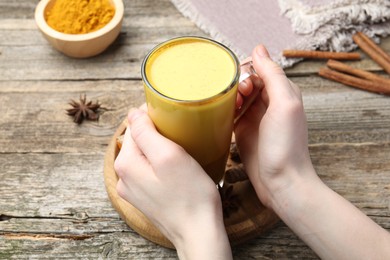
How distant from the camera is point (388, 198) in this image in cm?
126

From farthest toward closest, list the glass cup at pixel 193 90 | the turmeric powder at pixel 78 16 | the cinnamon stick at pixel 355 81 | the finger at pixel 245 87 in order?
1. the turmeric powder at pixel 78 16
2. the cinnamon stick at pixel 355 81
3. the finger at pixel 245 87
4. the glass cup at pixel 193 90

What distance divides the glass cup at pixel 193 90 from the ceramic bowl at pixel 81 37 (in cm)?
55

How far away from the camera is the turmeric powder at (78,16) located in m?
1.59

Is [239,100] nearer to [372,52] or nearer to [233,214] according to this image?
[233,214]

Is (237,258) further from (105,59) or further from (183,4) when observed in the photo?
(183,4)

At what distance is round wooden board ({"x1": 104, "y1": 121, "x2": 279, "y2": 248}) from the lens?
45.5 inches

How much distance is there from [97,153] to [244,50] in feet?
1.87

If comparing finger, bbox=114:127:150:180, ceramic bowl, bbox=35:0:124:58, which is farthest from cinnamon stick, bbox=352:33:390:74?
finger, bbox=114:127:150:180

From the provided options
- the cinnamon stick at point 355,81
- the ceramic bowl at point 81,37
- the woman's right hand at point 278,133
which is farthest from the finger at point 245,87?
the ceramic bowl at point 81,37

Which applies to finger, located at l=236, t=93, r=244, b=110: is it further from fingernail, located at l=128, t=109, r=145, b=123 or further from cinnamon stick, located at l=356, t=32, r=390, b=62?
cinnamon stick, located at l=356, t=32, r=390, b=62

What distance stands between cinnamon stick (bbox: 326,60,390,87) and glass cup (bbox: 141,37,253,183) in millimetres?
526

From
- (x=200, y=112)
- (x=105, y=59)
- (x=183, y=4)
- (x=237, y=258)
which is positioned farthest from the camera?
(x=183, y=4)

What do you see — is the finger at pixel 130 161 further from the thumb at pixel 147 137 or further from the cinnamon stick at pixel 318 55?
the cinnamon stick at pixel 318 55

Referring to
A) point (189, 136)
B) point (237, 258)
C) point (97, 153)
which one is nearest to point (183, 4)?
point (97, 153)
